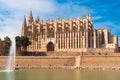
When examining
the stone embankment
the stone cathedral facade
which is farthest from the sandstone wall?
the stone cathedral facade

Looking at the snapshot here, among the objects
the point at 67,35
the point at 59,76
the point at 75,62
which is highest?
the point at 67,35

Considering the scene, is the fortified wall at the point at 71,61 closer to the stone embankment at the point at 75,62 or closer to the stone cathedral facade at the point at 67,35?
the stone embankment at the point at 75,62

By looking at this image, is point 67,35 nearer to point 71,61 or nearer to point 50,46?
point 50,46

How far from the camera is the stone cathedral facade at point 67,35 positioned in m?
78.1

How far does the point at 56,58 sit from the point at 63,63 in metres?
1.71

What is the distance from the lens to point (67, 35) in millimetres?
80938

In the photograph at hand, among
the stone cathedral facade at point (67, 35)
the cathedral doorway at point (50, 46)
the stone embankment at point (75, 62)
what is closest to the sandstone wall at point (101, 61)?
the stone embankment at point (75, 62)

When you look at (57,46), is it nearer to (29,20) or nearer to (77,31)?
(77,31)

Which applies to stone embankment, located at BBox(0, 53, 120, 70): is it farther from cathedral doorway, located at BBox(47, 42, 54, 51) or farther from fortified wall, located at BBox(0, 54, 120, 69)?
cathedral doorway, located at BBox(47, 42, 54, 51)

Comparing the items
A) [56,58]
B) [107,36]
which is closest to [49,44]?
[107,36]

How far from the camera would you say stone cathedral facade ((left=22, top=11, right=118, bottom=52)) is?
78.1m

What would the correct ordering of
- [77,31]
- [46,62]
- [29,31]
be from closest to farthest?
[46,62] → [77,31] → [29,31]

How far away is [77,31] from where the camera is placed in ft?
261

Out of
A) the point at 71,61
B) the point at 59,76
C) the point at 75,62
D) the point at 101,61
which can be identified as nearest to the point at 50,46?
the point at 71,61
